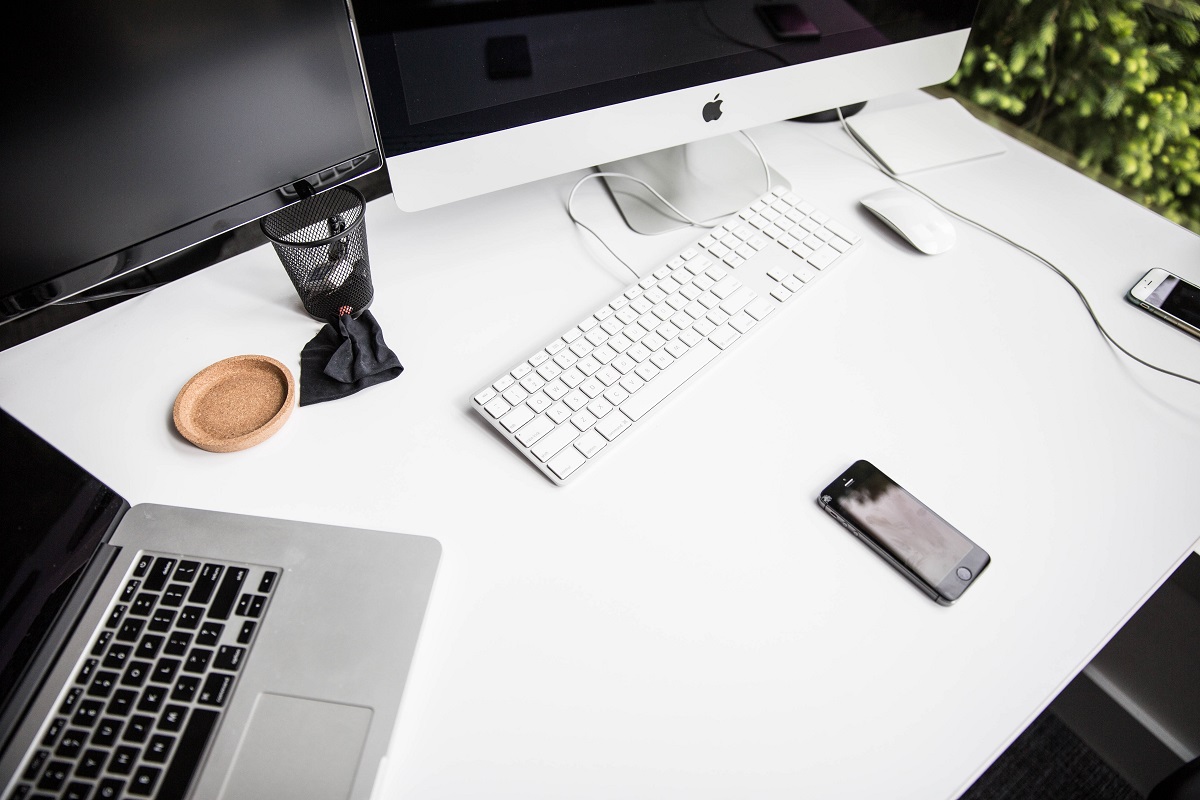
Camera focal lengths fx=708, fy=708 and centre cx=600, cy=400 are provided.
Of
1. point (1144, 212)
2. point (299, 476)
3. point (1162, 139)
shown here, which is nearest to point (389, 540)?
point (299, 476)

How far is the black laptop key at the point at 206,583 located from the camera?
0.54 m

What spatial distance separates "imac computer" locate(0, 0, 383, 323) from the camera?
0.50 m

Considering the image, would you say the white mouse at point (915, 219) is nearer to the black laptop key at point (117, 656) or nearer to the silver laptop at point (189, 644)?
the silver laptop at point (189, 644)

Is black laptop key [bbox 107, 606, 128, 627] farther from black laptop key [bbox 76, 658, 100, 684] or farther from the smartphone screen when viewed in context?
the smartphone screen

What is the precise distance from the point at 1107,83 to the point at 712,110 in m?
0.99

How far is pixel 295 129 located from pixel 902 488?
2.05 ft

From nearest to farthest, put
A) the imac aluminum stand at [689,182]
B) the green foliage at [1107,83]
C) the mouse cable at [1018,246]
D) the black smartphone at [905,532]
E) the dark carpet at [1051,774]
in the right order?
the black smartphone at [905,532]
the mouse cable at [1018,246]
the imac aluminum stand at [689,182]
the dark carpet at [1051,774]
the green foliage at [1107,83]

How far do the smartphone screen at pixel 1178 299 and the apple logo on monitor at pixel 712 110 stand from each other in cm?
52

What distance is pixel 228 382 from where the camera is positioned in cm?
69

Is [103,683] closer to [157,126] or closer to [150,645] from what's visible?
[150,645]

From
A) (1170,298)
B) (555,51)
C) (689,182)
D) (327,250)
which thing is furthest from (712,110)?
(1170,298)

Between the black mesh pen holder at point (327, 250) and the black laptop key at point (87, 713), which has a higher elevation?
the black mesh pen holder at point (327, 250)

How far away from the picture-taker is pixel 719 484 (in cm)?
64

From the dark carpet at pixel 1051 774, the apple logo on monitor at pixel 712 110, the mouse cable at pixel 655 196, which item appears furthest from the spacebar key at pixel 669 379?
the dark carpet at pixel 1051 774
